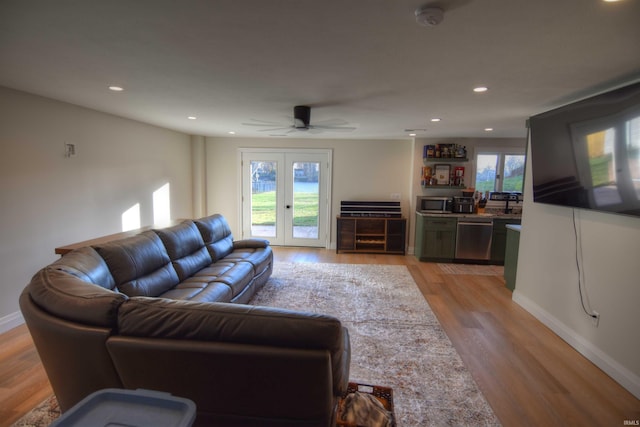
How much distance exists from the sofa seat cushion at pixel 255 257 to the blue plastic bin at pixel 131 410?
2.81 m

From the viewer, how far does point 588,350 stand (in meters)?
2.55

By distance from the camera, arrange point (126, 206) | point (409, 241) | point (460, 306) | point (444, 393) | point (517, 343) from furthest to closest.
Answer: point (409, 241), point (126, 206), point (460, 306), point (517, 343), point (444, 393)

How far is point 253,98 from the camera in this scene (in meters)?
2.86

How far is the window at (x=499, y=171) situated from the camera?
561 cm

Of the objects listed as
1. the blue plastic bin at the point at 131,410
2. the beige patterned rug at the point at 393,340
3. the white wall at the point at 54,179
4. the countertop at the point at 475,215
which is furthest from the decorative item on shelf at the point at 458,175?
the blue plastic bin at the point at 131,410

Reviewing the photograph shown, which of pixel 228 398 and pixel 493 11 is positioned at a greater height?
pixel 493 11

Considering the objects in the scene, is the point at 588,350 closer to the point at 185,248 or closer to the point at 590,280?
the point at 590,280

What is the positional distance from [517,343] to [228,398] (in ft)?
9.04

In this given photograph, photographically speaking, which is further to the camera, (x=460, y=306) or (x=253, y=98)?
(x=460, y=306)

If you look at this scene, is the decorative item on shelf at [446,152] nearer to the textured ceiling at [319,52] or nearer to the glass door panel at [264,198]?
the textured ceiling at [319,52]

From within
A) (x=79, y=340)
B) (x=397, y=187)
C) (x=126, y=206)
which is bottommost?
(x=79, y=340)

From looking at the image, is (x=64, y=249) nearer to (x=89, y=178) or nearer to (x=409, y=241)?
(x=89, y=178)

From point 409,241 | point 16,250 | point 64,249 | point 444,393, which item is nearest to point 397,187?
point 409,241

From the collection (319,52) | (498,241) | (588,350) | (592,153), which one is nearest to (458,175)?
(498,241)
